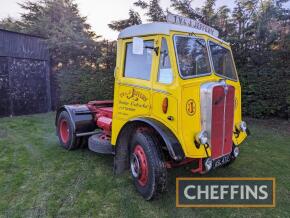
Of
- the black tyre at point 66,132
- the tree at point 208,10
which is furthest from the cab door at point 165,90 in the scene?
the tree at point 208,10

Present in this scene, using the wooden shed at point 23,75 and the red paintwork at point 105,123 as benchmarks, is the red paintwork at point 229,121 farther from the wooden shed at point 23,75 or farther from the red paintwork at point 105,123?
the wooden shed at point 23,75

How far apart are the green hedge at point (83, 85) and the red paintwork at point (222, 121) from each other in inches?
260

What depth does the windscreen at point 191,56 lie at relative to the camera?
305cm

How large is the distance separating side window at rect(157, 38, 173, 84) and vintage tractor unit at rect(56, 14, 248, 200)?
0.04 ft

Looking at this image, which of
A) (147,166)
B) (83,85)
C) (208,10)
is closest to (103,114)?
(147,166)

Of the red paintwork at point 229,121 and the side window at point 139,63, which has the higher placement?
the side window at point 139,63

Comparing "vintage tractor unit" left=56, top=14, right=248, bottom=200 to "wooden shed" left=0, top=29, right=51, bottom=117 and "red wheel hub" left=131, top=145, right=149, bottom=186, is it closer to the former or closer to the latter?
"red wheel hub" left=131, top=145, right=149, bottom=186

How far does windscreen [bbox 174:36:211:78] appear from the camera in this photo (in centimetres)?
305

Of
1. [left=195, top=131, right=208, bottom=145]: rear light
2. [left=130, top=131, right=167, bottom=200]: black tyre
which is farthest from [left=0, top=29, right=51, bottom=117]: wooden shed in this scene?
[left=195, top=131, right=208, bottom=145]: rear light

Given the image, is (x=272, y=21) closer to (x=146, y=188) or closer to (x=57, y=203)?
(x=146, y=188)

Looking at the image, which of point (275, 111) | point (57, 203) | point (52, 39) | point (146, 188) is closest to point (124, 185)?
point (146, 188)

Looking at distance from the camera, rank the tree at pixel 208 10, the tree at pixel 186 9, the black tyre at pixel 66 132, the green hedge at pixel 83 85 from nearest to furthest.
Result: the black tyre at pixel 66 132, the tree at pixel 208 10, the tree at pixel 186 9, the green hedge at pixel 83 85

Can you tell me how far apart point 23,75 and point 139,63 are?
24.7 feet

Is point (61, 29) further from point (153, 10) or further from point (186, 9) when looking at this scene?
point (186, 9)
